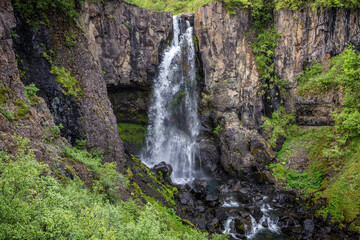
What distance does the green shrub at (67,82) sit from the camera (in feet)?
44.3

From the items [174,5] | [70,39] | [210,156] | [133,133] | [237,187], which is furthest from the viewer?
[174,5]

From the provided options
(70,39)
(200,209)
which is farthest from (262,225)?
(70,39)

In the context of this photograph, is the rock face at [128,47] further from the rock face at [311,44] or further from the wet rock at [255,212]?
the wet rock at [255,212]

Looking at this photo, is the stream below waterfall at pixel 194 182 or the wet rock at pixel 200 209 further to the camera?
the wet rock at pixel 200 209

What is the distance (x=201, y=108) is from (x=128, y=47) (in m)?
11.5

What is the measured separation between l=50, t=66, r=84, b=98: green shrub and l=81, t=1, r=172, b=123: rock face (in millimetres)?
8158

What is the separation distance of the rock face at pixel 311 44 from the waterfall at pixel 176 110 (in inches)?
438

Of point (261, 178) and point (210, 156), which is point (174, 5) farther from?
point (261, 178)

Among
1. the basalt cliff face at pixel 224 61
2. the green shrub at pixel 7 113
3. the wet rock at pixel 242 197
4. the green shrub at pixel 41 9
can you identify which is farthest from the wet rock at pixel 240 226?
the green shrub at pixel 41 9

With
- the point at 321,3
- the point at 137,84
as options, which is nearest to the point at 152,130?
the point at 137,84

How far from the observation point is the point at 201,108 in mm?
26797

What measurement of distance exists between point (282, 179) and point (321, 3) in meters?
Answer: 19.4

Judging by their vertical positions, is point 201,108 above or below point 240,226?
above

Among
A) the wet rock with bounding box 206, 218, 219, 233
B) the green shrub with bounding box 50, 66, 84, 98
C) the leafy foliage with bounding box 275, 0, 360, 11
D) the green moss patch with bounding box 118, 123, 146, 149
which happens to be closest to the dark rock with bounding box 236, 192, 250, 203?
the wet rock with bounding box 206, 218, 219, 233
